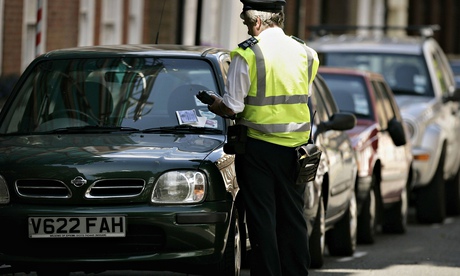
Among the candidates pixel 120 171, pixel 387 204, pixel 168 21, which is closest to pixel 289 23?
pixel 168 21

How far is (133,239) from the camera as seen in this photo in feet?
27.5

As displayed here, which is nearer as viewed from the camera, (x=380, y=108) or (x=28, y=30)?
(x=380, y=108)

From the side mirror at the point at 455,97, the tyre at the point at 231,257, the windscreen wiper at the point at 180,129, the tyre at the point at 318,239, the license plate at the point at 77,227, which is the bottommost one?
the tyre at the point at 318,239

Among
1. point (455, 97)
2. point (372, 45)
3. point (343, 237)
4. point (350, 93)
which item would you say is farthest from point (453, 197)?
point (343, 237)

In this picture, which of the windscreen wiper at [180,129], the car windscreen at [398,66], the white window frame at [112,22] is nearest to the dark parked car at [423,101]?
the car windscreen at [398,66]

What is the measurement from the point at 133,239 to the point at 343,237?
4187mm

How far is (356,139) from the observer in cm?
Result: 1341

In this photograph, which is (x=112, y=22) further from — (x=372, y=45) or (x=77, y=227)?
(x=77, y=227)

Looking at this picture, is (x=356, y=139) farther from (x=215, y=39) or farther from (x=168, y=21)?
(x=215, y=39)

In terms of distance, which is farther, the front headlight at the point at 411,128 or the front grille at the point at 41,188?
the front headlight at the point at 411,128

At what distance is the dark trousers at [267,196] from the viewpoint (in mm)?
8148

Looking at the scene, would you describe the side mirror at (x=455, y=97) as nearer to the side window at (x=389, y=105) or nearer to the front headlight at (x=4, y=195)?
the side window at (x=389, y=105)

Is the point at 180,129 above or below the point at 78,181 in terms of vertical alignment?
above

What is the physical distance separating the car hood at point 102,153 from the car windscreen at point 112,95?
0.24m
